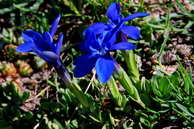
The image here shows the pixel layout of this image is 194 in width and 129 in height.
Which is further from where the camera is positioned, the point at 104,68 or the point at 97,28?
the point at 97,28

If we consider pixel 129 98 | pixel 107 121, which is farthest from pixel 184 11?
pixel 107 121

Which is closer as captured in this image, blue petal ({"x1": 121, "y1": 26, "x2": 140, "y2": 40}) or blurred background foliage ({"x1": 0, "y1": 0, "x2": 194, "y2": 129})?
blue petal ({"x1": 121, "y1": 26, "x2": 140, "y2": 40})

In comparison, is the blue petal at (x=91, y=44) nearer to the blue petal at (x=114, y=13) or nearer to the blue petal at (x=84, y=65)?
the blue petal at (x=84, y=65)

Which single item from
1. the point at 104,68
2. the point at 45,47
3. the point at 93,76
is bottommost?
the point at 93,76

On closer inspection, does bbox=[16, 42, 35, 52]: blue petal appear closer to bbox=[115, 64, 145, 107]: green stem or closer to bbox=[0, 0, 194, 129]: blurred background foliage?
bbox=[115, 64, 145, 107]: green stem

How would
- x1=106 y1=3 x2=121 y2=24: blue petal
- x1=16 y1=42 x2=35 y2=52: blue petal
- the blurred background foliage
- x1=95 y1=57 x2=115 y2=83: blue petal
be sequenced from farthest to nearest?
1. the blurred background foliage
2. x1=106 y1=3 x2=121 y2=24: blue petal
3. x1=16 y1=42 x2=35 y2=52: blue petal
4. x1=95 y1=57 x2=115 y2=83: blue petal

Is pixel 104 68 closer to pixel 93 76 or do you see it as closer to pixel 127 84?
pixel 127 84

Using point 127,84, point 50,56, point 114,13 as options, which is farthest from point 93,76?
point 50,56

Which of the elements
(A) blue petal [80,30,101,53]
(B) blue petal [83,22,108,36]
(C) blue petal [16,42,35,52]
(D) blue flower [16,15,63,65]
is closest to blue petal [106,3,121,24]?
(B) blue petal [83,22,108,36]
